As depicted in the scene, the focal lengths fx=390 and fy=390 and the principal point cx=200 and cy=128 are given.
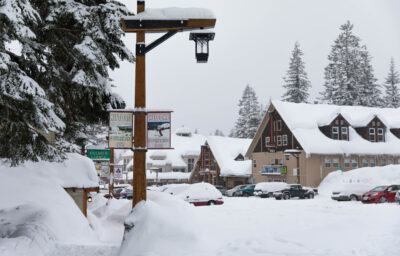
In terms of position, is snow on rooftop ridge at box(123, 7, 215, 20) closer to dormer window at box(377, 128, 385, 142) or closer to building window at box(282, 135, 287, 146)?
building window at box(282, 135, 287, 146)

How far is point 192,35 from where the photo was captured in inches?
364

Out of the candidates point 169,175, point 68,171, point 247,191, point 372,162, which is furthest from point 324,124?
point 68,171

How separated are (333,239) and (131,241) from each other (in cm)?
480

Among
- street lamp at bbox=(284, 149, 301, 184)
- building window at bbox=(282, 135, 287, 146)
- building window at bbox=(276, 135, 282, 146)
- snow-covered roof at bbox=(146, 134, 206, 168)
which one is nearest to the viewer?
street lamp at bbox=(284, 149, 301, 184)

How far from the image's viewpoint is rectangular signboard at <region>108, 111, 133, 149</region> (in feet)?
29.2

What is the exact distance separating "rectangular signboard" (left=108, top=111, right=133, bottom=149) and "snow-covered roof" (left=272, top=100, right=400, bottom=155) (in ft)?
113

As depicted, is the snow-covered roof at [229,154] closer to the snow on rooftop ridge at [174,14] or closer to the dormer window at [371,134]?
the dormer window at [371,134]

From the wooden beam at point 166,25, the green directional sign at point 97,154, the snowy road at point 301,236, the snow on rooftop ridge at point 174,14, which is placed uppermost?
the snow on rooftop ridge at point 174,14

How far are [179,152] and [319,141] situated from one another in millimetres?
31707

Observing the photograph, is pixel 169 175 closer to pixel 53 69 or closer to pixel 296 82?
pixel 296 82

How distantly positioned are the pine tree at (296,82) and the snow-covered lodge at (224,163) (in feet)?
41.9

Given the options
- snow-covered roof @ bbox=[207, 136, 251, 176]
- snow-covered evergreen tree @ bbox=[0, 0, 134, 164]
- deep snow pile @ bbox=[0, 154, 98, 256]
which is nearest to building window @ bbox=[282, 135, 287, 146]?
snow-covered roof @ bbox=[207, 136, 251, 176]

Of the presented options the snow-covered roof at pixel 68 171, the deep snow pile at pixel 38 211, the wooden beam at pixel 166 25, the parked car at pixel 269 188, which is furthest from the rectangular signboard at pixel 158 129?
the parked car at pixel 269 188

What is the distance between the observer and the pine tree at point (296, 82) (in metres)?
67.6
